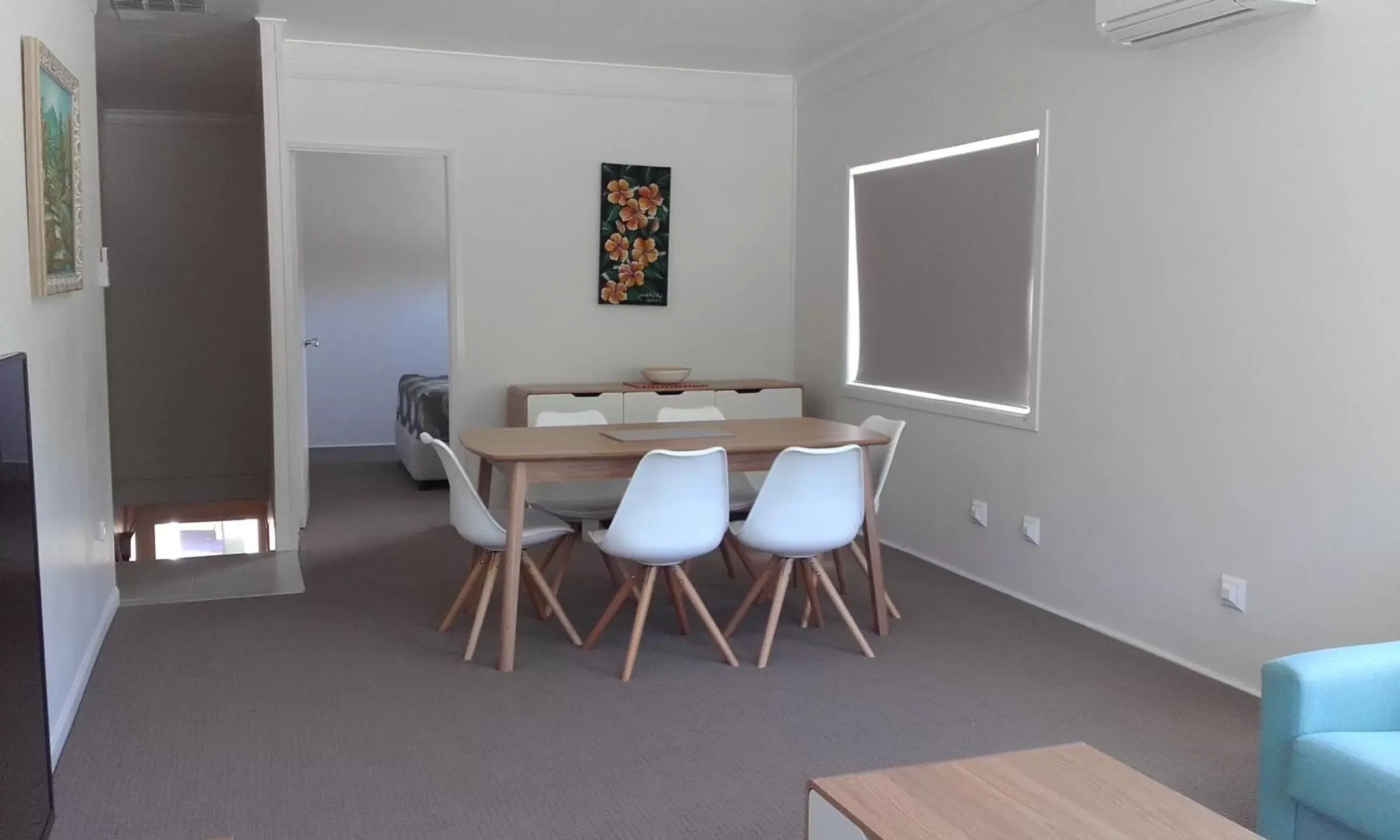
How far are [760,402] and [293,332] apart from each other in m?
2.56

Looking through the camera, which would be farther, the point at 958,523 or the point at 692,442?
the point at 958,523

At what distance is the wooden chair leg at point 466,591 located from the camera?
438 cm

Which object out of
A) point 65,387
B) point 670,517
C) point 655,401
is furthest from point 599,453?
point 655,401

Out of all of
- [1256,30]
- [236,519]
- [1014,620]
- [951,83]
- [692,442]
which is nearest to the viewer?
[1256,30]

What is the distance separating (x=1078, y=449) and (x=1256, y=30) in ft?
5.40

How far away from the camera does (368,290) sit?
959 cm

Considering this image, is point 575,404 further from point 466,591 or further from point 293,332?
point 466,591

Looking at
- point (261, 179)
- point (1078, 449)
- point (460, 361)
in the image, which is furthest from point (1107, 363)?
point (261, 179)

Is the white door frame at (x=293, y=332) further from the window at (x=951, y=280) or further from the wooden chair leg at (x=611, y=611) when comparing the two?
the wooden chair leg at (x=611, y=611)

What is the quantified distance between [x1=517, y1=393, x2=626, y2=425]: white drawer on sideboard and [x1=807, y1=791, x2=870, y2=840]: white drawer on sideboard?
4.14 metres

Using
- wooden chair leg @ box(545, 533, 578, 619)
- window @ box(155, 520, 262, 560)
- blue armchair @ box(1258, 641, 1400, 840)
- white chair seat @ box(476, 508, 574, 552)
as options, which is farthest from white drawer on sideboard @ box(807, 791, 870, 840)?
window @ box(155, 520, 262, 560)

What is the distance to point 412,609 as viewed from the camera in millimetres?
4789

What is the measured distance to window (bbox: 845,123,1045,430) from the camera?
4941mm

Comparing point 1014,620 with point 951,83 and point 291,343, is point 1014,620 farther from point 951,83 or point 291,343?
point 291,343
